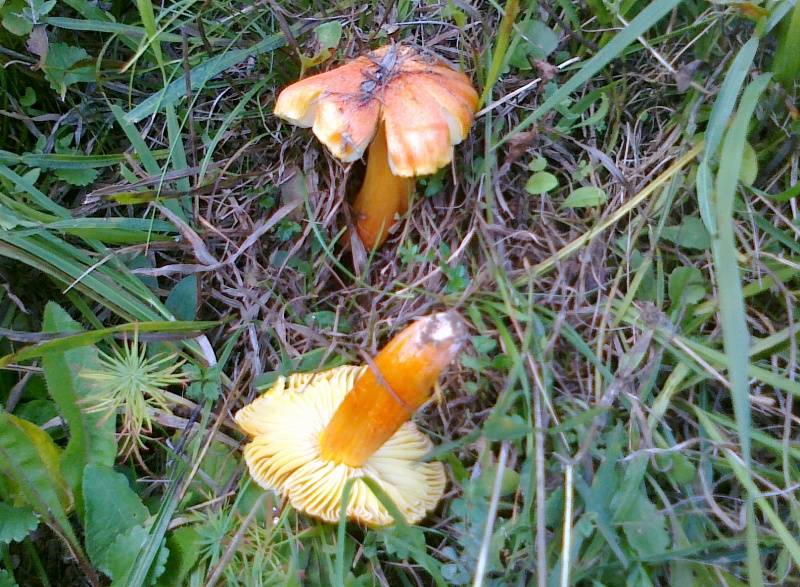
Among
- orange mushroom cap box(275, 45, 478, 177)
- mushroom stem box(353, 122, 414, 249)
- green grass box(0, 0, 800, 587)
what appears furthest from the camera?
mushroom stem box(353, 122, 414, 249)

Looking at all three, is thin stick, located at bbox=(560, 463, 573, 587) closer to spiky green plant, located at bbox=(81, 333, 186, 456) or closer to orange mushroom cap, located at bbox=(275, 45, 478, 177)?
orange mushroom cap, located at bbox=(275, 45, 478, 177)

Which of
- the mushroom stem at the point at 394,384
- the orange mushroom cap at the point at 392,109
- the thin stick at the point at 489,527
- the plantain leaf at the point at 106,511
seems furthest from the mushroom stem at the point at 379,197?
the plantain leaf at the point at 106,511

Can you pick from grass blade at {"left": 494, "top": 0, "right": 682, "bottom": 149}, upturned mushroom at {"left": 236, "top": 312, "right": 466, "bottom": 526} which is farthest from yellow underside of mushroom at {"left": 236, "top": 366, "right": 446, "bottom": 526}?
grass blade at {"left": 494, "top": 0, "right": 682, "bottom": 149}

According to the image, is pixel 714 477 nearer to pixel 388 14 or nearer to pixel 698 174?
pixel 698 174

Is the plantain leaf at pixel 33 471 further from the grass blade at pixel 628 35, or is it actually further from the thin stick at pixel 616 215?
the grass blade at pixel 628 35

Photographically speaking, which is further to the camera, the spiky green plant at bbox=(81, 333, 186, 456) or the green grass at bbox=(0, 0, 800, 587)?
the spiky green plant at bbox=(81, 333, 186, 456)

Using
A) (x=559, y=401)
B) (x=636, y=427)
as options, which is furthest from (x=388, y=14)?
(x=636, y=427)

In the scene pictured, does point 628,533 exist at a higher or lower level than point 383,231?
lower
